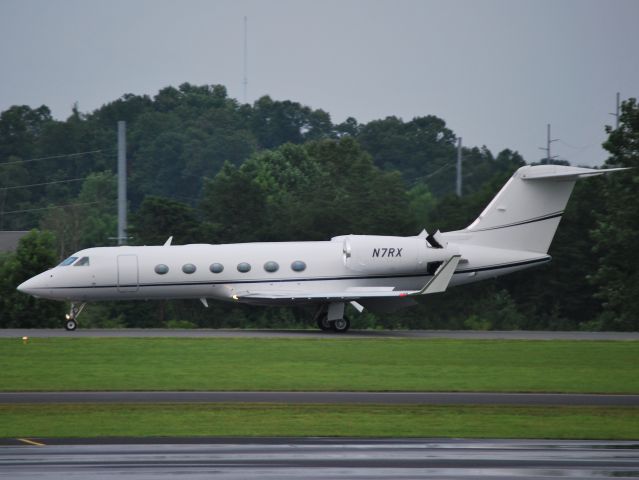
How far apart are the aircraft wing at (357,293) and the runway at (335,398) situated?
11488 mm

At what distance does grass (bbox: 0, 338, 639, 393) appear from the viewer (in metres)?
24.7

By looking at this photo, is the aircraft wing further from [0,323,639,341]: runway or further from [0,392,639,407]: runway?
[0,392,639,407]: runway

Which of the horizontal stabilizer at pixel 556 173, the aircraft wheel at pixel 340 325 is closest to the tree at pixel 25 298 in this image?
the aircraft wheel at pixel 340 325

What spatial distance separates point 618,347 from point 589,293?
19.6 m

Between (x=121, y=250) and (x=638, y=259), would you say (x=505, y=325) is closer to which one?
(x=638, y=259)

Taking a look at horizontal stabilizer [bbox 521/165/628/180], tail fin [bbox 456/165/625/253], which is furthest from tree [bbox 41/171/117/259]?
horizontal stabilizer [bbox 521/165/628/180]

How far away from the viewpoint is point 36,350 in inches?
1212

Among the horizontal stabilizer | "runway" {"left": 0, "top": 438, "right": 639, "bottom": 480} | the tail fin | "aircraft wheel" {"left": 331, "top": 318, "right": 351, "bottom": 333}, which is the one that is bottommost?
"runway" {"left": 0, "top": 438, "right": 639, "bottom": 480}

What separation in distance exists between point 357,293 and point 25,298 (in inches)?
561

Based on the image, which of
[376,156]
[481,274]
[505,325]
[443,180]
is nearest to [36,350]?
[481,274]

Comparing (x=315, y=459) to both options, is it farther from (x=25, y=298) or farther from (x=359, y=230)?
(x=359, y=230)

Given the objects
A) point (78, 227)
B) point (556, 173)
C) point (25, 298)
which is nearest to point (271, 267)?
point (556, 173)

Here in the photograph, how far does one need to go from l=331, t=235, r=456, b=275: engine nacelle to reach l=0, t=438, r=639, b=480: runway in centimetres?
1876

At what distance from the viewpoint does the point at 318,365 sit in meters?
28.1
